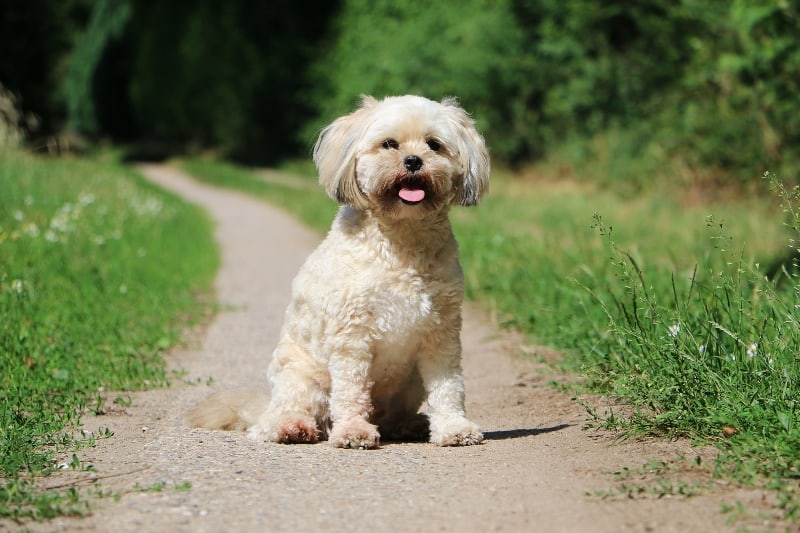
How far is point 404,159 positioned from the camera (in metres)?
5.13

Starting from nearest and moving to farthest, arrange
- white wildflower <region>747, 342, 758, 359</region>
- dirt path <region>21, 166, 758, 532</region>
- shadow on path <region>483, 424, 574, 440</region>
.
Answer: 1. dirt path <region>21, 166, 758, 532</region>
2. white wildflower <region>747, 342, 758, 359</region>
3. shadow on path <region>483, 424, 574, 440</region>

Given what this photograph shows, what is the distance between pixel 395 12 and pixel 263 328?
18.5 metres

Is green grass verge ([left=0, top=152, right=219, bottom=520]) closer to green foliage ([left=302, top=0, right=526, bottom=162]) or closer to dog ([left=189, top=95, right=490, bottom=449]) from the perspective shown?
dog ([left=189, top=95, right=490, bottom=449])

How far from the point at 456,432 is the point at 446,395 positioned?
7.3 inches

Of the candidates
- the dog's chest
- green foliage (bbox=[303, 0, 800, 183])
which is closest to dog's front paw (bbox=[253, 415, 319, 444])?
the dog's chest

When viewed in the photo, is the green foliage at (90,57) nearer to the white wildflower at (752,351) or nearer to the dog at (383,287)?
the dog at (383,287)

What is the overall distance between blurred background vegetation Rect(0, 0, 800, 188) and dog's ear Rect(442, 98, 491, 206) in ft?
18.6

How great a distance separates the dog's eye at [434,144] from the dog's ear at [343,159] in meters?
0.33

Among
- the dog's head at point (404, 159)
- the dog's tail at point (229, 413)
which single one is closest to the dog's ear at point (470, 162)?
the dog's head at point (404, 159)

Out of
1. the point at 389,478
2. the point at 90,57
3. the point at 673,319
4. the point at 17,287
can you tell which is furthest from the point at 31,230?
the point at 90,57

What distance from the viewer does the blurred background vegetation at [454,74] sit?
15.6 metres

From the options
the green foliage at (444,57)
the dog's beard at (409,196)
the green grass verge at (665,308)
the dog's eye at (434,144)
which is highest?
the green foliage at (444,57)

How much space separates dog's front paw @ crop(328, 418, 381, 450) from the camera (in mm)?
5035

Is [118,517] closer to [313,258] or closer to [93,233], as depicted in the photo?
[313,258]
